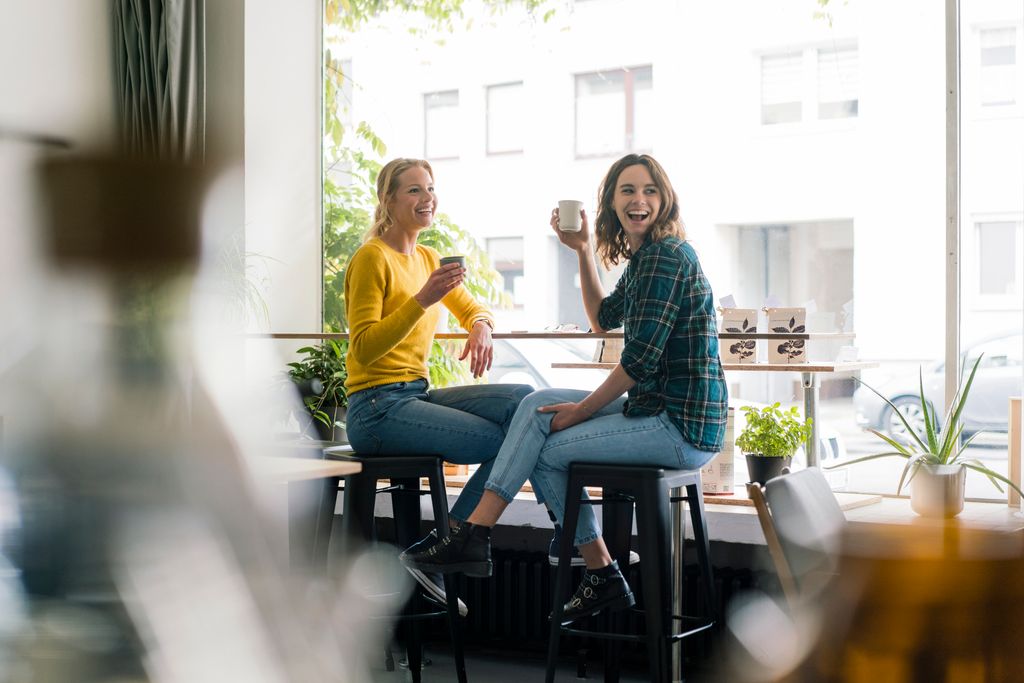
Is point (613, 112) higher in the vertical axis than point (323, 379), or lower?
higher

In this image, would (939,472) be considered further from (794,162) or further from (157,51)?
(157,51)

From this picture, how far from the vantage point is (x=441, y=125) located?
437cm

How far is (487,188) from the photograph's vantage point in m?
4.23

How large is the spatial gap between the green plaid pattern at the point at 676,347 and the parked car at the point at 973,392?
1.22m

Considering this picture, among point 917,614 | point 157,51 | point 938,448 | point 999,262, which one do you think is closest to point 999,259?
point 999,262

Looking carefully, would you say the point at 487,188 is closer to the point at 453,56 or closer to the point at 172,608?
the point at 453,56

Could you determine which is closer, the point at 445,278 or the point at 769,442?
the point at 445,278

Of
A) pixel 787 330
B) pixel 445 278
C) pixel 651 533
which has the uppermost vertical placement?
pixel 445 278

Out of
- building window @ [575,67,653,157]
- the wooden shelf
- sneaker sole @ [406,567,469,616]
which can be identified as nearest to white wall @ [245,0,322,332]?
building window @ [575,67,653,157]

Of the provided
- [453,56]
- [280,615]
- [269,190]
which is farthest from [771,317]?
[280,615]

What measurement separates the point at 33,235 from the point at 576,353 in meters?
3.27

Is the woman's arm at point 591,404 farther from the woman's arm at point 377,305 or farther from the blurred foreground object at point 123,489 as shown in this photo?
the blurred foreground object at point 123,489

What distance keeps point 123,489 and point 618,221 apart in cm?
238

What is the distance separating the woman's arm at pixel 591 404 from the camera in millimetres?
2467
